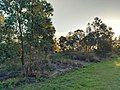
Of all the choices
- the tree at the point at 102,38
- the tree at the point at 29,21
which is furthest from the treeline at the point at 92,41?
the tree at the point at 29,21

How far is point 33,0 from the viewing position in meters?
37.7

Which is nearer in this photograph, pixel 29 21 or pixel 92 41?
pixel 29 21

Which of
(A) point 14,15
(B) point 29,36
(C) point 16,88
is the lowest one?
(C) point 16,88

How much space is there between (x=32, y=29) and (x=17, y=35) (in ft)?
6.24

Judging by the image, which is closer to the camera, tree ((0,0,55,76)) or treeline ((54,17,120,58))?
tree ((0,0,55,76))

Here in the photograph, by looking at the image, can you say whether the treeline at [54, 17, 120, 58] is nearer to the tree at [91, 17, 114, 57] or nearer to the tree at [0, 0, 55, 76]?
the tree at [91, 17, 114, 57]

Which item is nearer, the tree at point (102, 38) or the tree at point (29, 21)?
the tree at point (29, 21)

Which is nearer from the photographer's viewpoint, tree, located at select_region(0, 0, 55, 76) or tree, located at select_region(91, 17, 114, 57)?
tree, located at select_region(0, 0, 55, 76)

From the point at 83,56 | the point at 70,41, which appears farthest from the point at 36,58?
the point at 70,41

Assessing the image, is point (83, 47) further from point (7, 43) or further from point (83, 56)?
point (7, 43)

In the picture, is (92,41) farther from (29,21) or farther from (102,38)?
(29,21)

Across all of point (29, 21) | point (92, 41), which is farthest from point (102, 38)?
point (29, 21)

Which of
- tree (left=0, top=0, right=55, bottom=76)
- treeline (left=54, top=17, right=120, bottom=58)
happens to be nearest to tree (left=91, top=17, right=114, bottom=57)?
treeline (left=54, top=17, right=120, bottom=58)

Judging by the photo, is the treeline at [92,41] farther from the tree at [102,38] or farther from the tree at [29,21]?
the tree at [29,21]
